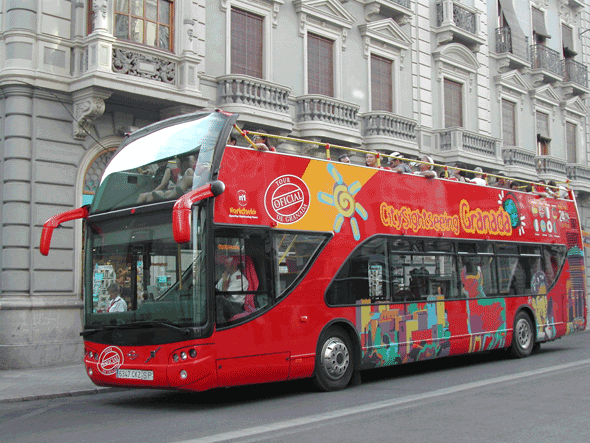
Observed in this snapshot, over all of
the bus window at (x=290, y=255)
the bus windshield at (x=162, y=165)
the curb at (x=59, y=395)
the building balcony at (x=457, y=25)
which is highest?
the building balcony at (x=457, y=25)

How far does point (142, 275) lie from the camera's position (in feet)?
29.1

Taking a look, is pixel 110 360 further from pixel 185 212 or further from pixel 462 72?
pixel 462 72

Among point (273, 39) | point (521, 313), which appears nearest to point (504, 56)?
point (273, 39)

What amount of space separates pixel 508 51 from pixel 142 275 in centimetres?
2191

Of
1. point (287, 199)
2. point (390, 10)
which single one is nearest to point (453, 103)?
point (390, 10)

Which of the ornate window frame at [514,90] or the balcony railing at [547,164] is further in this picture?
the balcony railing at [547,164]

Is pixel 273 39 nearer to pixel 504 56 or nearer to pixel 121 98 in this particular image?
pixel 121 98

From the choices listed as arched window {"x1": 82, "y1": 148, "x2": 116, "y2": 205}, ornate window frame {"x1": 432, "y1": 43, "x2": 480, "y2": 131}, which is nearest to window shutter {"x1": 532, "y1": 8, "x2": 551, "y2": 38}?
ornate window frame {"x1": 432, "y1": 43, "x2": 480, "y2": 131}

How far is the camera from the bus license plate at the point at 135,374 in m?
8.73

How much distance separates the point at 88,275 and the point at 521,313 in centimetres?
873

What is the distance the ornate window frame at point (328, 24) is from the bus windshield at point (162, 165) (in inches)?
406

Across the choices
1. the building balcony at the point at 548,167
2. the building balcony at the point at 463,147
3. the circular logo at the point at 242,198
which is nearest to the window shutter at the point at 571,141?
the building balcony at the point at 548,167

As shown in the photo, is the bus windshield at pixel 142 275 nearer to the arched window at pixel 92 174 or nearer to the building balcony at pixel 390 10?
the arched window at pixel 92 174

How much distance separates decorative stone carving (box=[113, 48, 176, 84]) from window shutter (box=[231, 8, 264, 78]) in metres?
2.64
